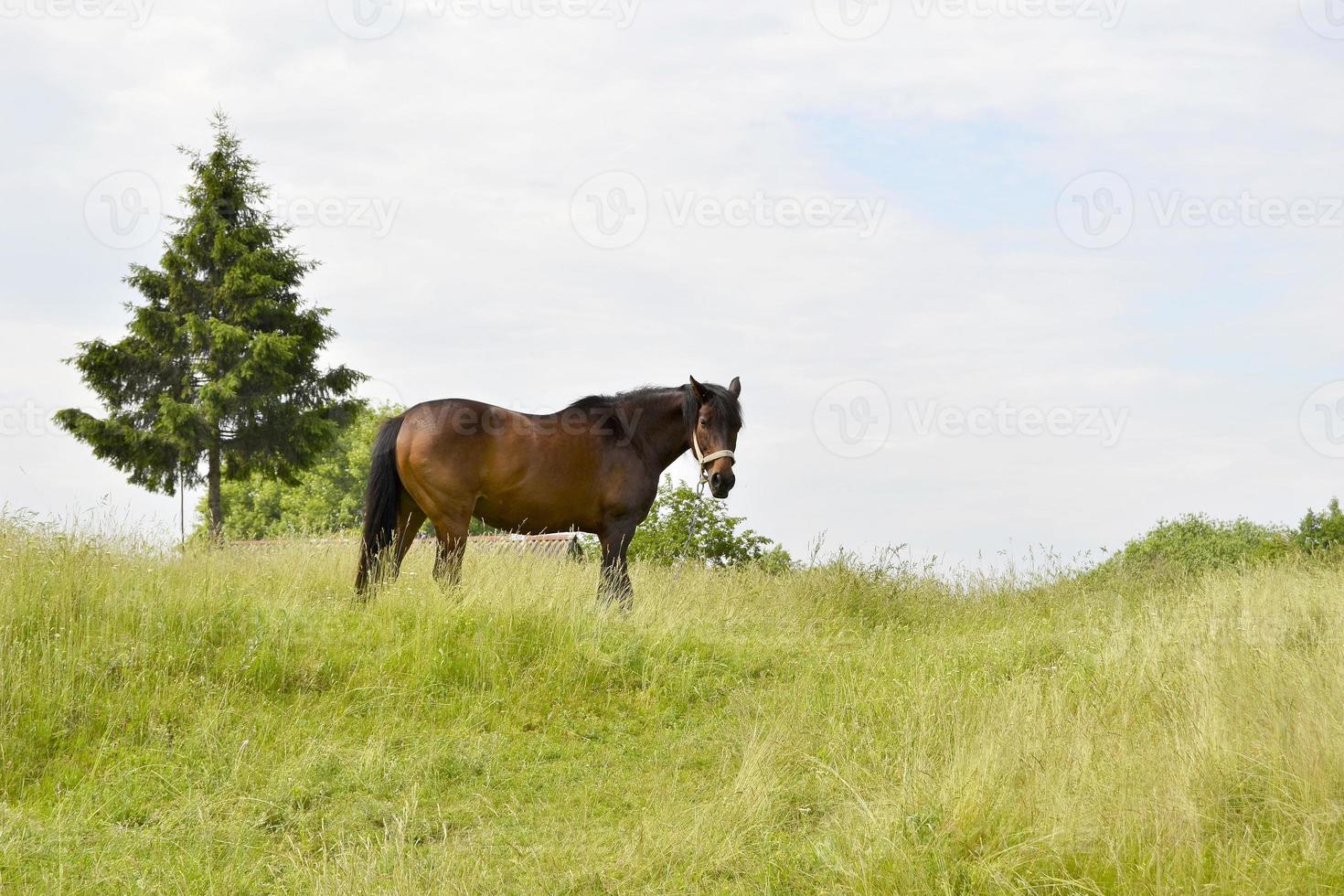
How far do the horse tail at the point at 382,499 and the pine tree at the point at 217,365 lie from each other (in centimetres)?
1745

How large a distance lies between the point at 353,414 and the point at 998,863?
91.6ft

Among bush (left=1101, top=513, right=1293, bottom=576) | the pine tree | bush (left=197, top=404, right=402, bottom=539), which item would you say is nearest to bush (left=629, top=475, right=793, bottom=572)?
bush (left=1101, top=513, right=1293, bottom=576)

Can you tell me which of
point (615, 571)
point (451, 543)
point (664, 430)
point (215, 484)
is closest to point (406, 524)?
point (451, 543)

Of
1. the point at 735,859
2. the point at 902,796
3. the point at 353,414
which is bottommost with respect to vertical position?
the point at 735,859

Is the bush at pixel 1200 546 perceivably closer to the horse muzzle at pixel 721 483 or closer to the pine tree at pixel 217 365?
the horse muzzle at pixel 721 483

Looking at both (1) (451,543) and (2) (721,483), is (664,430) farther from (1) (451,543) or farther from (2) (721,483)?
(1) (451,543)

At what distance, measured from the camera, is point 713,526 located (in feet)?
62.2

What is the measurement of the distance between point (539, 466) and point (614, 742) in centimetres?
392

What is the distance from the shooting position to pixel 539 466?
11414 mm

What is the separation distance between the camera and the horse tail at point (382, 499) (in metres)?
11.1

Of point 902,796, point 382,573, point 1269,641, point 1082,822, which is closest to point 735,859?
point 902,796

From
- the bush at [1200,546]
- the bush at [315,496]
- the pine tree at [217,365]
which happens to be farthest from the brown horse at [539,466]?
the bush at [315,496]

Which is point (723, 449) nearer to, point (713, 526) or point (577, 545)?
point (713, 526)

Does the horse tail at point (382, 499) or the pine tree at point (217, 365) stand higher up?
the pine tree at point (217, 365)
